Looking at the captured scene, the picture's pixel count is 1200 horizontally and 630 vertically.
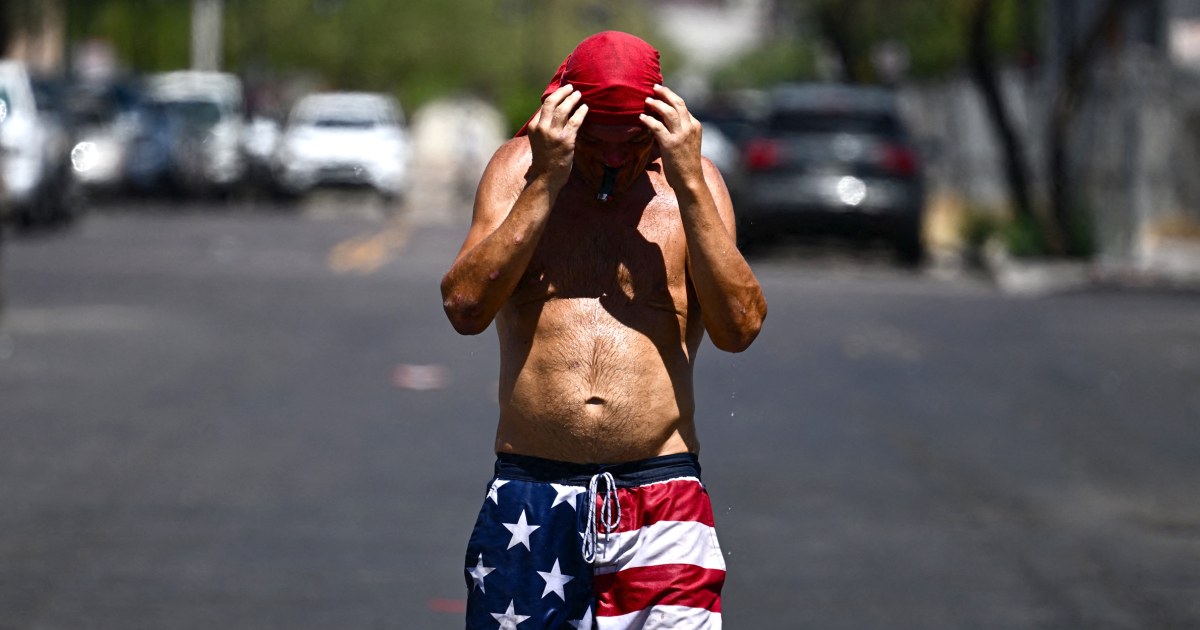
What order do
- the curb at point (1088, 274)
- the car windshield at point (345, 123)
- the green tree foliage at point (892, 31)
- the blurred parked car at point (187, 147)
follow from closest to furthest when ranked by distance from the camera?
the curb at point (1088, 274) → the blurred parked car at point (187, 147) → the car windshield at point (345, 123) → the green tree foliage at point (892, 31)

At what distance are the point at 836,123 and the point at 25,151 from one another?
32.5 ft

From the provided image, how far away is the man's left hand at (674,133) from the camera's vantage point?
359 cm

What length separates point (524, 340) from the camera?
392 cm

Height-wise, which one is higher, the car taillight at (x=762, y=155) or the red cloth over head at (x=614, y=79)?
the red cloth over head at (x=614, y=79)

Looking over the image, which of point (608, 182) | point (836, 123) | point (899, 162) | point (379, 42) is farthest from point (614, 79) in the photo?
point (379, 42)

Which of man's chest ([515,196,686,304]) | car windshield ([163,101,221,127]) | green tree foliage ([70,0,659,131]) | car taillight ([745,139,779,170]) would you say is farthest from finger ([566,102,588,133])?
green tree foliage ([70,0,659,131])

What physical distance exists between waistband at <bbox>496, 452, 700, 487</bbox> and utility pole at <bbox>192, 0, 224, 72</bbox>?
5759cm

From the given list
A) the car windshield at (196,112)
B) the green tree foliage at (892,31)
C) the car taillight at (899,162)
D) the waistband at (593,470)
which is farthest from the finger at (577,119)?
the car windshield at (196,112)

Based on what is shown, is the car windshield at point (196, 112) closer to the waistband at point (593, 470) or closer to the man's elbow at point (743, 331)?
the waistband at point (593, 470)

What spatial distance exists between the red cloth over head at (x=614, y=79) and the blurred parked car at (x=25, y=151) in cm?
2055

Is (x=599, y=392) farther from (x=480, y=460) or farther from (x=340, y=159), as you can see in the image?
(x=340, y=159)

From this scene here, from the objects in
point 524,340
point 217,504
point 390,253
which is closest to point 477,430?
point 217,504

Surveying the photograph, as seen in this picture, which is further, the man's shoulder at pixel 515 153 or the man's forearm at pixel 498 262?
the man's shoulder at pixel 515 153

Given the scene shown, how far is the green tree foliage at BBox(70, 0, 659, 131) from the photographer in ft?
233
